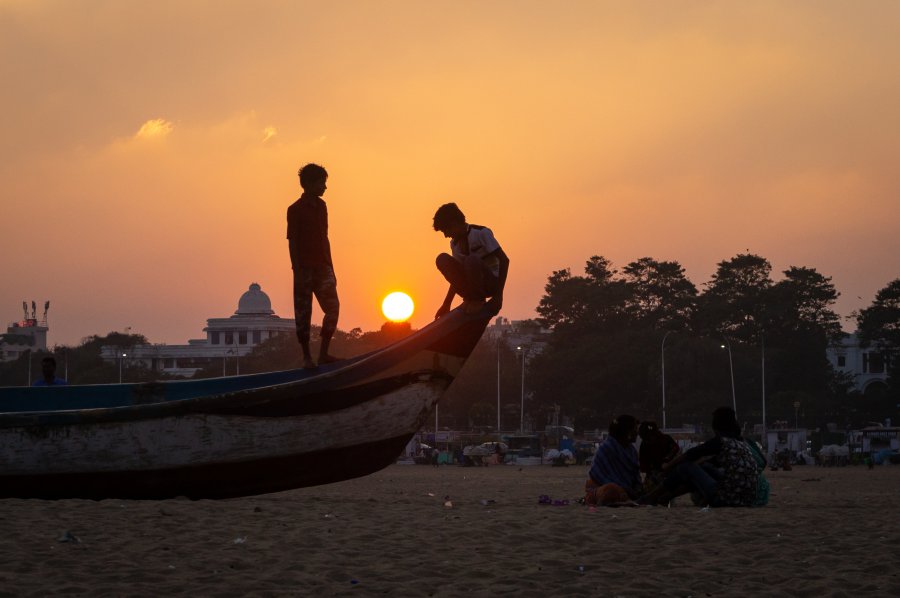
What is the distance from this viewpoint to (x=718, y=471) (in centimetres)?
1159

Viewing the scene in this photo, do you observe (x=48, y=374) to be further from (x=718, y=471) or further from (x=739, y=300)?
(x=739, y=300)

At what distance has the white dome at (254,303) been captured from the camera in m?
154

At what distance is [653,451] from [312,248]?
12.7ft

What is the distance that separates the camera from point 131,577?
6863mm

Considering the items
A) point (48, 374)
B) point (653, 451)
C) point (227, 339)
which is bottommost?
point (653, 451)

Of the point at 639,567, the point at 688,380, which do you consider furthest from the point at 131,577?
the point at 688,380

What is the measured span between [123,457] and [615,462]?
182 inches

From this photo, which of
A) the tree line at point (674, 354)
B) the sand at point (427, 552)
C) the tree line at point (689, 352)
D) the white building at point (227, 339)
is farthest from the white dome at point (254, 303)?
the sand at point (427, 552)

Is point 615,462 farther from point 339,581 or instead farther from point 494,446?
point 494,446

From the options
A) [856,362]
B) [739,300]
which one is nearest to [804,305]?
[739,300]

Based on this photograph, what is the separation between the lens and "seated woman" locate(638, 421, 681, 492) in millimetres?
11984

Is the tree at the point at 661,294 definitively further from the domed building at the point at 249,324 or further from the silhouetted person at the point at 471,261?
the silhouetted person at the point at 471,261

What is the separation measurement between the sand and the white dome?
14484cm

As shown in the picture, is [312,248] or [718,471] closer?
[312,248]
